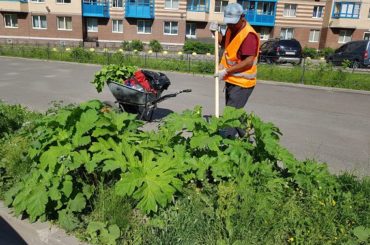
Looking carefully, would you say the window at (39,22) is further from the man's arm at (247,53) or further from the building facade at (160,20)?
the man's arm at (247,53)

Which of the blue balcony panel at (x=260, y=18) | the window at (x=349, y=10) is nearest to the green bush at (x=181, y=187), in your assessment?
the blue balcony panel at (x=260, y=18)

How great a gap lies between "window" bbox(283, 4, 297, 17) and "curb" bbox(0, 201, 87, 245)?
149ft

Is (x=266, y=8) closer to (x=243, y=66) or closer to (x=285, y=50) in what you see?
(x=285, y=50)

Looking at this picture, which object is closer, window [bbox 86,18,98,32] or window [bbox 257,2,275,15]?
window [bbox 86,18,98,32]

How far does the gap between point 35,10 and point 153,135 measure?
136 ft

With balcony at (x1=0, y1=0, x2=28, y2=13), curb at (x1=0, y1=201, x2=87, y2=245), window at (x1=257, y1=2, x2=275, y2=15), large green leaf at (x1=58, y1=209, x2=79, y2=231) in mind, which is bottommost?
curb at (x1=0, y1=201, x2=87, y2=245)

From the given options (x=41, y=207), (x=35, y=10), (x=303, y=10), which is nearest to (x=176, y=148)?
(x=41, y=207)

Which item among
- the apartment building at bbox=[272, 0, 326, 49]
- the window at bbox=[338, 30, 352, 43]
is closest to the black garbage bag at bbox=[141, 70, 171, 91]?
the apartment building at bbox=[272, 0, 326, 49]

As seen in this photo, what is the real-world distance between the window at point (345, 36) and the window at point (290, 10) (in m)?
6.46

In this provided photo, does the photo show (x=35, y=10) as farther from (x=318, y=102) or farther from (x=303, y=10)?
(x=318, y=102)

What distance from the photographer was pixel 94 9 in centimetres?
4003

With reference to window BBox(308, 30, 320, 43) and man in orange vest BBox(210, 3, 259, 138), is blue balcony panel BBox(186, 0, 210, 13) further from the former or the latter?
man in orange vest BBox(210, 3, 259, 138)

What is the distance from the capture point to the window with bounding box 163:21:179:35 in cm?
4119

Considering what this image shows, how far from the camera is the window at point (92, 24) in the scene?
41406 mm
